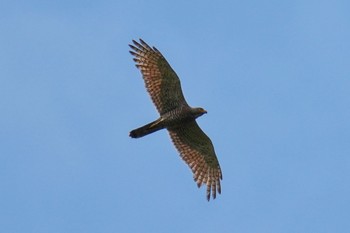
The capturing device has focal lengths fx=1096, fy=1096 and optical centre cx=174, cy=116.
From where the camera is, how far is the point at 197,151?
37875 mm

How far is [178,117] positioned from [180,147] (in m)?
1.30

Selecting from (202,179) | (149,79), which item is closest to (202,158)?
(202,179)

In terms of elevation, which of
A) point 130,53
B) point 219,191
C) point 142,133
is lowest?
point 219,191

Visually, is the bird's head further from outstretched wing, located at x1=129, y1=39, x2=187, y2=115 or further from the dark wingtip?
the dark wingtip

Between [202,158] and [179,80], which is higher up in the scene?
[179,80]

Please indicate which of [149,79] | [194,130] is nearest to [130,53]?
[149,79]

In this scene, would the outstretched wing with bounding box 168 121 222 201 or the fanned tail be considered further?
the outstretched wing with bounding box 168 121 222 201

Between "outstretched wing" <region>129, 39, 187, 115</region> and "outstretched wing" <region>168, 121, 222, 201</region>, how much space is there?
41.2 inches

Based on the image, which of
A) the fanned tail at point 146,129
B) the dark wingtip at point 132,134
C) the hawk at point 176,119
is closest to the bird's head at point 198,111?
the hawk at point 176,119

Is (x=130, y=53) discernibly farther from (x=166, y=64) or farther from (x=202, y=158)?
(x=202, y=158)

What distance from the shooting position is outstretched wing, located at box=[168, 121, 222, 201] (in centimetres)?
3752

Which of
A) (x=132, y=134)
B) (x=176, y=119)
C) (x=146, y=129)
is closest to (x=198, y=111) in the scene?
(x=176, y=119)

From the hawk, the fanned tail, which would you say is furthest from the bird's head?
the fanned tail

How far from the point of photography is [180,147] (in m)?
37.8
